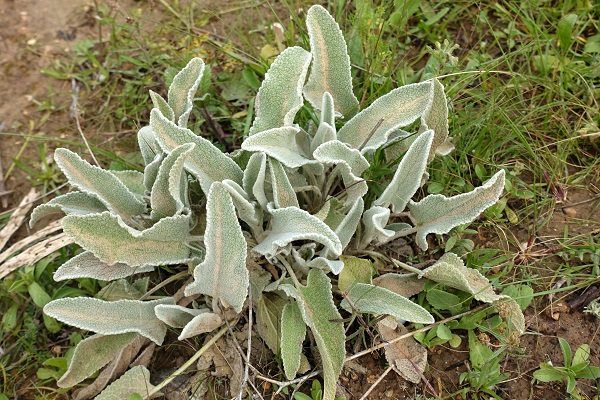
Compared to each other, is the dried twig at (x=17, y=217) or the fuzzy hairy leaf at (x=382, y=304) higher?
the fuzzy hairy leaf at (x=382, y=304)

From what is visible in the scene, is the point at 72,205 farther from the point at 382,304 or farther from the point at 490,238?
the point at 490,238

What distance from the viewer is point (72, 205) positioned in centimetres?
200

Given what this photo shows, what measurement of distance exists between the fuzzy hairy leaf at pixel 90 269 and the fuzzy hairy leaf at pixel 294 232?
451 mm

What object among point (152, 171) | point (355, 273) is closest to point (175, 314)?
point (152, 171)

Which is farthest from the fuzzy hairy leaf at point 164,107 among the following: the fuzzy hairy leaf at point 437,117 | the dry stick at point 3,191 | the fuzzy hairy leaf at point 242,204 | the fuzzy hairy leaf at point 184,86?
the dry stick at point 3,191

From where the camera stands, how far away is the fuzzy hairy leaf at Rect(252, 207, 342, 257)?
1623mm

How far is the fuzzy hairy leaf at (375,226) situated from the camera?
1742mm

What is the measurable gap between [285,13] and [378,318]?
1536 mm

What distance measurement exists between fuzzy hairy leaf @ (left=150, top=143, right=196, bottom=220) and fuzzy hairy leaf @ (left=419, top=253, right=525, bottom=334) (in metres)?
0.79

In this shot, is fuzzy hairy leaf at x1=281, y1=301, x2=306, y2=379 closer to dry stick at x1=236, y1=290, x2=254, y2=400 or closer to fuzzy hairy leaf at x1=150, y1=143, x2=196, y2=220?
dry stick at x1=236, y1=290, x2=254, y2=400

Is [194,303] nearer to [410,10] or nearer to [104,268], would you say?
[104,268]

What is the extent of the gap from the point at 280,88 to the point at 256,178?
300 millimetres

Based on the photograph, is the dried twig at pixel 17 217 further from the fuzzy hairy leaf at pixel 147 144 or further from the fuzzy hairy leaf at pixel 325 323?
the fuzzy hairy leaf at pixel 325 323

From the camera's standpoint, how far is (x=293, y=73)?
1.93m
